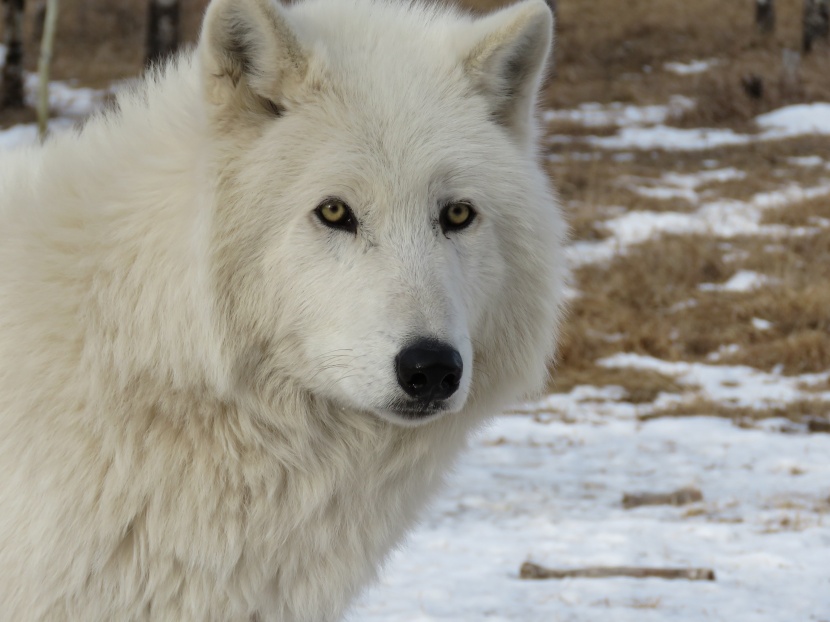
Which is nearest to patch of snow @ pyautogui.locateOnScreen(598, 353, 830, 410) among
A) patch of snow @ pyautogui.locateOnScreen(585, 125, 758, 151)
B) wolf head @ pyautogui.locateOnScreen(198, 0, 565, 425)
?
wolf head @ pyautogui.locateOnScreen(198, 0, 565, 425)

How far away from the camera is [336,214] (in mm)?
2572

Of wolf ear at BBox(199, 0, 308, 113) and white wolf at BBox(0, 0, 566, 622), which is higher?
wolf ear at BBox(199, 0, 308, 113)

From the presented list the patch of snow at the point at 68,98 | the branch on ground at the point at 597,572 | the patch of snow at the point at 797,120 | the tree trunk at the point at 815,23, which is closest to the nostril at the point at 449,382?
the branch on ground at the point at 597,572

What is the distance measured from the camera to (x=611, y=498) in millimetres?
5395

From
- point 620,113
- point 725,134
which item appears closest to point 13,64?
point 620,113

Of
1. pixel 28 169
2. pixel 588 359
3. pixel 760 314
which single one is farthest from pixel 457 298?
pixel 760 314

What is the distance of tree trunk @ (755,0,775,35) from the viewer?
22438mm

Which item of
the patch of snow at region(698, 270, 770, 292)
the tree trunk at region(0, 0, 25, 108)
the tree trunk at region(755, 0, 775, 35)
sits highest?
the tree trunk at region(755, 0, 775, 35)

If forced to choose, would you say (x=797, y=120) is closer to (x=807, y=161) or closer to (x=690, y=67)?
(x=807, y=161)

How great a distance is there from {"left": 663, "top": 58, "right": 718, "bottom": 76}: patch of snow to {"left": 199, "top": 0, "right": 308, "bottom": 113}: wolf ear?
63.4 feet

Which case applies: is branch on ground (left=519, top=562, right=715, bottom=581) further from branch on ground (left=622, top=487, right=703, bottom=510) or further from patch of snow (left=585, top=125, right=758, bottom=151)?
patch of snow (left=585, top=125, right=758, bottom=151)

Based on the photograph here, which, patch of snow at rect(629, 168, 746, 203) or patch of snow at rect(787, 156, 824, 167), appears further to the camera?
patch of snow at rect(787, 156, 824, 167)

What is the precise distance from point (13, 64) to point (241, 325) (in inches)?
678

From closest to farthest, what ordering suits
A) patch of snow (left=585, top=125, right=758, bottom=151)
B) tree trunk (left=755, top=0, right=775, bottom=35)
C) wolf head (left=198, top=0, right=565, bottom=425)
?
wolf head (left=198, top=0, right=565, bottom=425) < patch of snow (left=585, top=125, right=758, bottom=151) < tree trunk (left=755, top=0, right=775, bottom=35)
